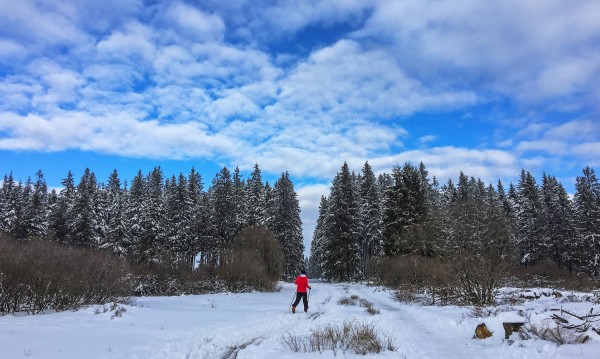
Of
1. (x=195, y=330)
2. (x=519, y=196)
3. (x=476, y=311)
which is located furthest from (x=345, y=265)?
(x=195, y=330)

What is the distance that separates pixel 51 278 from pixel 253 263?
18352mm

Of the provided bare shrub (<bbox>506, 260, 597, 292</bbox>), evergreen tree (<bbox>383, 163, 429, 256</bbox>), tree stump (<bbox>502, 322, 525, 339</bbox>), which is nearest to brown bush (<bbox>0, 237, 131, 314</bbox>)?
tree stump (<bbox>502, 322, 525, 339</bbox>)

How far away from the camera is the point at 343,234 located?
50.1 meters

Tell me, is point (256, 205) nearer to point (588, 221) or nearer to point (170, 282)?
point (170, 282)

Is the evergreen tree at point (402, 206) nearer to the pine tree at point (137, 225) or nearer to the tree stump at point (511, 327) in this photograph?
the pine tree at point (137, 225)

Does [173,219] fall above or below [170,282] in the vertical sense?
above

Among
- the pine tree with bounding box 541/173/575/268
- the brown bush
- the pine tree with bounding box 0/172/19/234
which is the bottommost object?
the brown bush

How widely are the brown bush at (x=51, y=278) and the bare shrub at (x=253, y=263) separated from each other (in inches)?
512

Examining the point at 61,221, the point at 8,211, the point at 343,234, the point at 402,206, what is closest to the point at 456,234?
the point at 402,206

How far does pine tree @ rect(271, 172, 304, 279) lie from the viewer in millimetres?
56000

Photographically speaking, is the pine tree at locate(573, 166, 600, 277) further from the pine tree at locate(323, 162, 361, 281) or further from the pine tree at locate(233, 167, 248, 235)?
the pine tree at locate(233, 167, 248, 235)

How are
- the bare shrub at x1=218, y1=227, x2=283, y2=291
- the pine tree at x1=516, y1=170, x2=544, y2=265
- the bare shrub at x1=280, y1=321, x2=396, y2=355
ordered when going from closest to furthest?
the bare shrub at x1=280, y1=321, x2=396, y2=355 → the bare shrub at x1=218, y1=227, x2=283, y2=291 → the pine tree at x1=516, y1=170, x2=544, y2=265

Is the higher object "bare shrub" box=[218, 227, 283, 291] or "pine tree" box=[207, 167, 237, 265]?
"pine tree" box=[207, 167, 237, 265]

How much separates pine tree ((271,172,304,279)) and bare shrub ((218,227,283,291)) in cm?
1870
